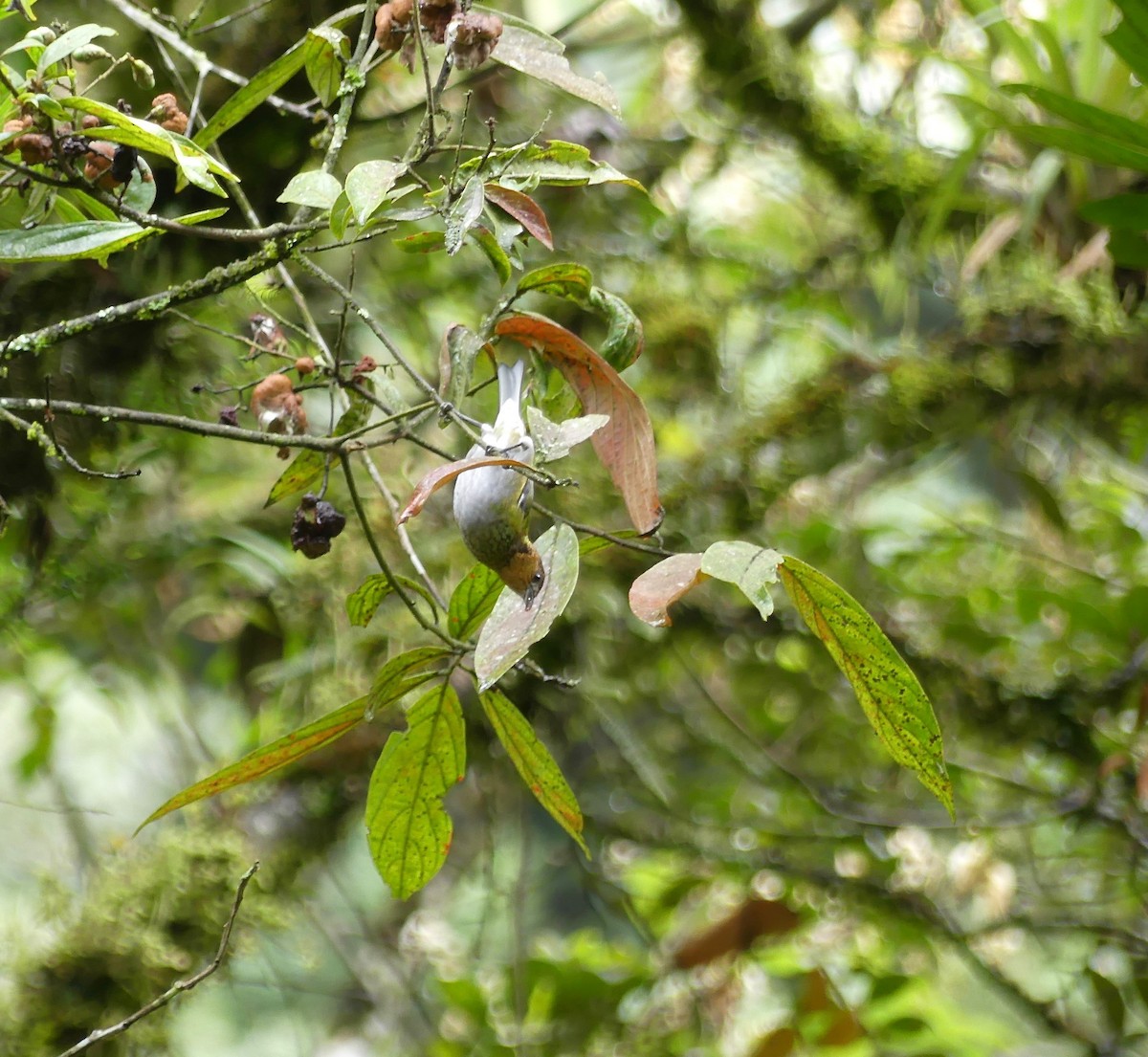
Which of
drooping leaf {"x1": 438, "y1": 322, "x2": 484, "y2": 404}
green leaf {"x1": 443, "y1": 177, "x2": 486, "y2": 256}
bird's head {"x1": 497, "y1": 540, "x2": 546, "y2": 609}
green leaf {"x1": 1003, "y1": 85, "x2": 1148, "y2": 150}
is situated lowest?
green leaf {"x1": 1003, "y1": 85, "x2": 1148, "y2": 150}

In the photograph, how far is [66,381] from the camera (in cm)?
104

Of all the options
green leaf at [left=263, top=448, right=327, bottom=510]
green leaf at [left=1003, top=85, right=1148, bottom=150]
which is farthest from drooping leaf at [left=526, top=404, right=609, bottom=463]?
green leaf at [left=1003, top=85, right=1148, bottom=150]

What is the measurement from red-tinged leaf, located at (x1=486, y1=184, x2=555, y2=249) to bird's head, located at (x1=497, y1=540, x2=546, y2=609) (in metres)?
0.14

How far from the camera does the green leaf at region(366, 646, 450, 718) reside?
1.96 feet

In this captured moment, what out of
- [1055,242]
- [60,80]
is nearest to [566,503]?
[1055,242]

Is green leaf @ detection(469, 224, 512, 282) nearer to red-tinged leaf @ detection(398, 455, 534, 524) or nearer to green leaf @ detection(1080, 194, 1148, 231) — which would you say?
red-tinged leaf @ detection(398, 455, 534, 524)

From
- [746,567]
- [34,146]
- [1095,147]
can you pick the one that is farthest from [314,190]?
[1095,147]

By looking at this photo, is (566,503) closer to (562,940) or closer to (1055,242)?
(1055,242)

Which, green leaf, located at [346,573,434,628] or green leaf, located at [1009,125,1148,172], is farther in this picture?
green leaf, located at [1009,125,1148,172]

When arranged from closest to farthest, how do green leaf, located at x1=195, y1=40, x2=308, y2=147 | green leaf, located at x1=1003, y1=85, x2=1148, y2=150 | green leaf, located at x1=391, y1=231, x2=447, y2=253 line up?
green leaf, located at x1=391, y1=231, x2=447, y2=253, green leaf, located at x1=195, y1=40, x2=308, y2=147, green leaf, located at x1=1003, y1=85, x2=1148, y2=150

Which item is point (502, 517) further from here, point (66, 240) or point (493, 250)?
point (66, 240)

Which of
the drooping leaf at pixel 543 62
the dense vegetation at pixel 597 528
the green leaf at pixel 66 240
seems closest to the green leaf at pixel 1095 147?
the dense vegetation at pixel 597 528

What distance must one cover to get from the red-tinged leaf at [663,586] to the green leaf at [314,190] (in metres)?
0.22

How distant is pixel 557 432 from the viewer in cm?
52
